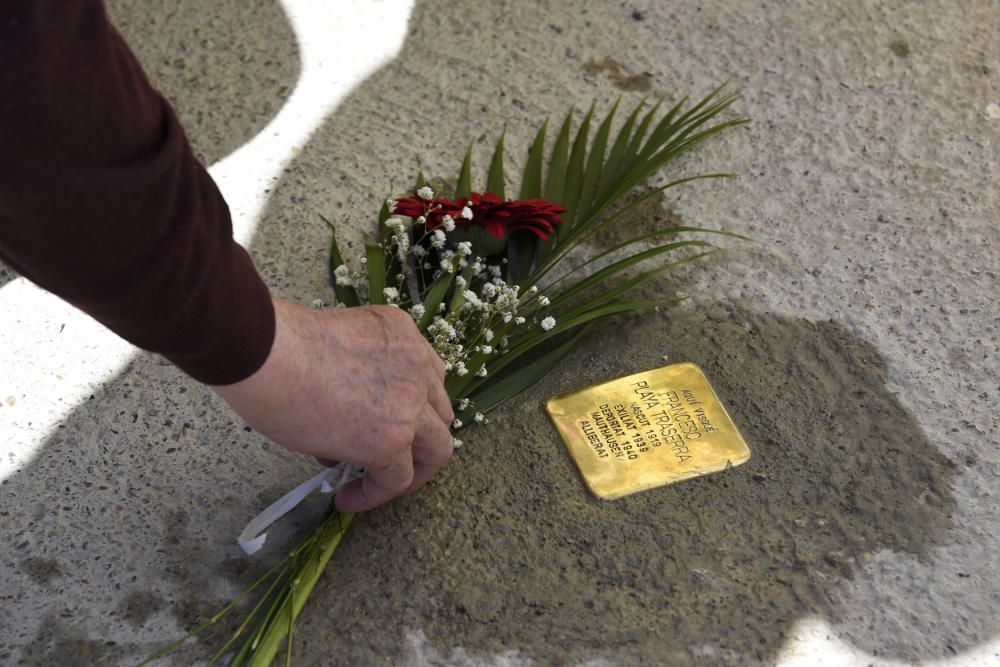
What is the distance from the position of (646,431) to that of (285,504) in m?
0.65

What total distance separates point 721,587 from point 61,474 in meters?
1.14

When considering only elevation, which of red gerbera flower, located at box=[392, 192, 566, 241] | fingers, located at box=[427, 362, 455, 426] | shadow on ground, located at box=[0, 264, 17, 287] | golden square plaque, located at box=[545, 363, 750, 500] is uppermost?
fingers, located at box=[427, 362, 455, 426]

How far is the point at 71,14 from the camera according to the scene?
89 centimetres

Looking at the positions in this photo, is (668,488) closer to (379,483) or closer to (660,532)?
(660,532)

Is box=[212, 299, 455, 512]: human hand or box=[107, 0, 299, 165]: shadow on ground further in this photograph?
box=[107, 0, 299, 165]: shadow on ground

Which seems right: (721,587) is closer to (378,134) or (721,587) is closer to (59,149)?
(59,149)

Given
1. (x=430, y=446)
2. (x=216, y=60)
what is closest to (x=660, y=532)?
(x=430, y=446)

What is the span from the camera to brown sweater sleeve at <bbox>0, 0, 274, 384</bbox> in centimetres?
89

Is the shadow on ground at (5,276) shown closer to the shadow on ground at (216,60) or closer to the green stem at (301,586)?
the shadow on ground at (216,60)

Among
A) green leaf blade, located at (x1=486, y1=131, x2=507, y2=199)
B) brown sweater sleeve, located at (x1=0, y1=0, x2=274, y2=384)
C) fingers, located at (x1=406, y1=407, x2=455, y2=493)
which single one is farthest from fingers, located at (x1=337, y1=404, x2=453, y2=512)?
green leaf blade, located at (x1=486, y1=131, x2=507, y2=199)

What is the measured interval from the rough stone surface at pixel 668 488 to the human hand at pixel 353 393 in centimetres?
31

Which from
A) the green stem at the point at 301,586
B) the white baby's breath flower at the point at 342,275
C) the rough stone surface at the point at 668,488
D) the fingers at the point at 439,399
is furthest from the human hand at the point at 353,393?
the white baby's breath flower at the point at 342,275

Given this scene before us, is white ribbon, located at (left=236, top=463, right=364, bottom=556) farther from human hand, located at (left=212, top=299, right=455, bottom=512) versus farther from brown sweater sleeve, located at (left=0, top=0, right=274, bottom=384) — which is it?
brown sweater sleeve, located at (left=0, top=0, right=274, bottom=384)

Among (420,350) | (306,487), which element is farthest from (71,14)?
(306,487)
